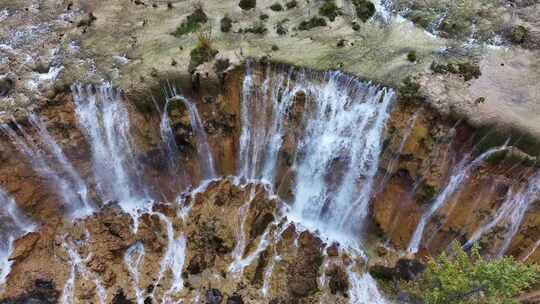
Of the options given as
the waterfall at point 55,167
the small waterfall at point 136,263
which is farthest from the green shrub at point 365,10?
the waterfall at point 55,167

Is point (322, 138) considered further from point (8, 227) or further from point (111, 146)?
point (8, 227)

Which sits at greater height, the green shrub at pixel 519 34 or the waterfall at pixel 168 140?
the green shrub at pixel 519 34

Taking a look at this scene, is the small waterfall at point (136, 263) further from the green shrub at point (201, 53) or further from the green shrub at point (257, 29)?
the green shrub at point (257, 29)

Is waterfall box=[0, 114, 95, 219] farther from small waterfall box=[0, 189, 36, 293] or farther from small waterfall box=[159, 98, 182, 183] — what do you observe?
small waterfall box=[159, 98, 182, 183]

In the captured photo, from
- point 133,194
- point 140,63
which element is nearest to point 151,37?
point 140,63

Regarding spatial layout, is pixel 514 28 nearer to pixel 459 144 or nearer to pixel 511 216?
pixel 459 144

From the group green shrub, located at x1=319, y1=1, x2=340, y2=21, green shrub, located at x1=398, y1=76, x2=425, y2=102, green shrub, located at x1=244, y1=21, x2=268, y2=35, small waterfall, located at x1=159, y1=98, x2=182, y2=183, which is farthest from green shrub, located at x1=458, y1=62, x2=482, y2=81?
small waterfall, located at x1=159, y1=98, x2=182, y2=183
